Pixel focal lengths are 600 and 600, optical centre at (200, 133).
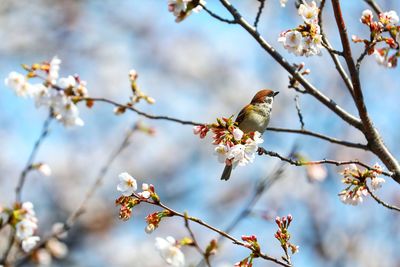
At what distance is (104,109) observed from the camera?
12.2 meters

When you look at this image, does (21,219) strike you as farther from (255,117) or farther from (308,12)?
(255,117)

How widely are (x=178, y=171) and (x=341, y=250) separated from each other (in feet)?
12.5

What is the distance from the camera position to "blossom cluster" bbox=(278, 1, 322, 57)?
256cm

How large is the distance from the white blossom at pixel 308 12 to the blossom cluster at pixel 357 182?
65 centimetres

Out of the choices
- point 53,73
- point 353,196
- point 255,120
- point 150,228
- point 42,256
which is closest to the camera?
point 150,228

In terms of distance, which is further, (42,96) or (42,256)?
(42,256)

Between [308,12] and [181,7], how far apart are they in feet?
1.79

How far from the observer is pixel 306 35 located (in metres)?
2.58

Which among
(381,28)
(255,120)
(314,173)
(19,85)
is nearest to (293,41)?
(381,28)

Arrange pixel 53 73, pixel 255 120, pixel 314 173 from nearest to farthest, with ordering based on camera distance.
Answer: pixel 53 73, pixel 255 120, pixel 314 173

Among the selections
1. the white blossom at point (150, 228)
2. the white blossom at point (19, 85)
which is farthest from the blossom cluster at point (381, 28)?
the white blossom at point (19, 85)

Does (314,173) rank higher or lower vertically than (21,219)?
higher

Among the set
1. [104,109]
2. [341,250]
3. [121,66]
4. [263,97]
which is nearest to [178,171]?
[104,109]

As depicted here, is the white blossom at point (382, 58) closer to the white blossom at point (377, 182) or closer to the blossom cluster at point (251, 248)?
the white blossom at point (377, 182)
